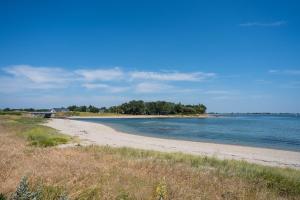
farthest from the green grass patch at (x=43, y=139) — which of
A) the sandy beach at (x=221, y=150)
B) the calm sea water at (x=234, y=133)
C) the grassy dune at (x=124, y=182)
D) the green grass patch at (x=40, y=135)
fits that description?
the calm sea water at (x=234, y=133)

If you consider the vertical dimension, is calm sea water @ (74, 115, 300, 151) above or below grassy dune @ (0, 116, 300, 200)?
below

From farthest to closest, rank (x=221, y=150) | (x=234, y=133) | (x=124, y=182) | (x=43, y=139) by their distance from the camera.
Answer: (x=234, y=133) → (x=221, y=150) → (x=43, y=139) → (x=124, y=182)

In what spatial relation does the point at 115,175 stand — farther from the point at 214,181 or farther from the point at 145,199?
the point at 214,181

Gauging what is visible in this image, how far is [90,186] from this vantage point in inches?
324

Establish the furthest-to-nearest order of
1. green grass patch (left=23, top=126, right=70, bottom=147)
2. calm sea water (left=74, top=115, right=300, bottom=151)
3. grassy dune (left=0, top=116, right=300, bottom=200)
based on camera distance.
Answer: calm sea water (left=74, top=115, right=300, bottom=151) → green grass patch (left=23, top=126, right=70, bottom=147) → grassy dune (left=0, top=116, right=300, bottom=200)

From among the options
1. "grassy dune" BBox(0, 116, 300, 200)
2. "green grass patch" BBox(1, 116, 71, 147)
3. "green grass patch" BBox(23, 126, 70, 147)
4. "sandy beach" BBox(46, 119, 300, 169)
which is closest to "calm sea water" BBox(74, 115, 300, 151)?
"sandy beach" BBox(46, 119, 300, 169)

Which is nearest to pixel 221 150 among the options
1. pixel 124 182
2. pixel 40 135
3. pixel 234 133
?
pixel 40 135

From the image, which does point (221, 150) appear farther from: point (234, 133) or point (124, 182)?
point (234, 133)

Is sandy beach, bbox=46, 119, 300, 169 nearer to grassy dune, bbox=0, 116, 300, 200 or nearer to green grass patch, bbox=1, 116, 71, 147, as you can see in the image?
green grass patch, bbox=1, 116, 71, 147

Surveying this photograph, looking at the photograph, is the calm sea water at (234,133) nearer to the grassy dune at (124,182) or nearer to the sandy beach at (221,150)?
the sandy beach at (221,150)

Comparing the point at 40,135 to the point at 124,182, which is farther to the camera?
the point at 40,135

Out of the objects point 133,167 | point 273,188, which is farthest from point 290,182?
point 133,167

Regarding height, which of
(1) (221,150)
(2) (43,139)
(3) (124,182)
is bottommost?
(1) (221,150)

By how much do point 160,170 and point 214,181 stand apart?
6.55 feet
